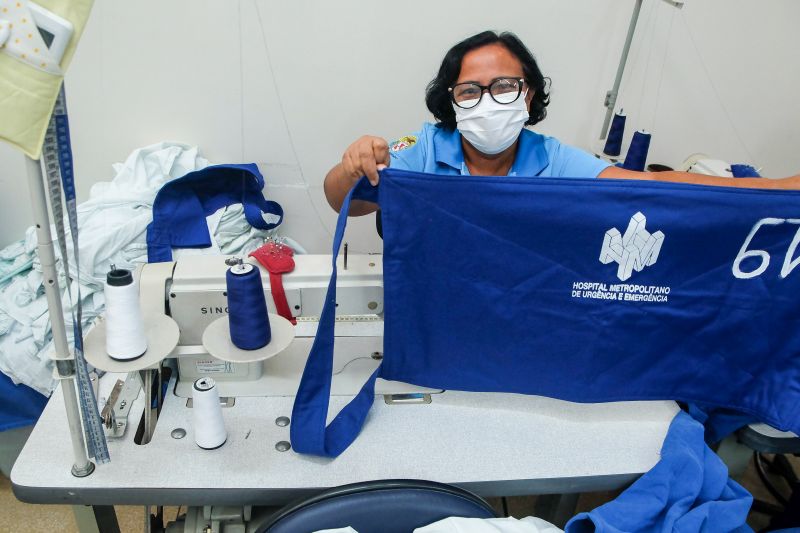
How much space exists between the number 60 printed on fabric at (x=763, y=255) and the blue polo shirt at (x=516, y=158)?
0.42 metres

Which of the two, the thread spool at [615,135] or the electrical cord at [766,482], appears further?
the thread spool at [615,135]

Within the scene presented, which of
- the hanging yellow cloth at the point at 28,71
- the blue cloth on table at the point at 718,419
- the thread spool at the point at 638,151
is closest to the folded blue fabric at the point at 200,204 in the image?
the hanging yellow cloth at the point at 28,71

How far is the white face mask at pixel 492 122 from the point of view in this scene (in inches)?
51.8

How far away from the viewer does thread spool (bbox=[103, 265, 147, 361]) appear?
939 mm

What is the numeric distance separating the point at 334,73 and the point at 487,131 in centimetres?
95

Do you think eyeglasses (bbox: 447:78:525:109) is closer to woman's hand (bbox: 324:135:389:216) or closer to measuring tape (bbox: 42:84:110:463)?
woman's hand (bbox: 324:135:389:216)

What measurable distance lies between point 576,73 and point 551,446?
159cm

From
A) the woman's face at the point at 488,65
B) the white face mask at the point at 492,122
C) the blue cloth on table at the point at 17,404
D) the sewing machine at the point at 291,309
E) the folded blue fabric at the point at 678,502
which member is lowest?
the blue cloth on table at the point at 17,404

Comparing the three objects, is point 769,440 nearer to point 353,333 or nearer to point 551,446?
point 551,446

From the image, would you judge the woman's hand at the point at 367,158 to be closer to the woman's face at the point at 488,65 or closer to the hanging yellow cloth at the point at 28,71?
the woman's face at the point at 488,65

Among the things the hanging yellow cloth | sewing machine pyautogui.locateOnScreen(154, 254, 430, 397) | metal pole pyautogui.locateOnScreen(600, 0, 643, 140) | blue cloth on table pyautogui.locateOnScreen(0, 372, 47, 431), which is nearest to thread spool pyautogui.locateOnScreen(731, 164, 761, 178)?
metal pole pyautogui.locateOnScreen(600, 0, 643, 140)

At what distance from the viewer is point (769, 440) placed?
47.2 inches

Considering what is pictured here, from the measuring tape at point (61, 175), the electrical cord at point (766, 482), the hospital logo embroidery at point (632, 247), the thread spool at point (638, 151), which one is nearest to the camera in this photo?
the measuring tape at point (61, 175)

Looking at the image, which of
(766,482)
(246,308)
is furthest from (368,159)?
(766,482)
